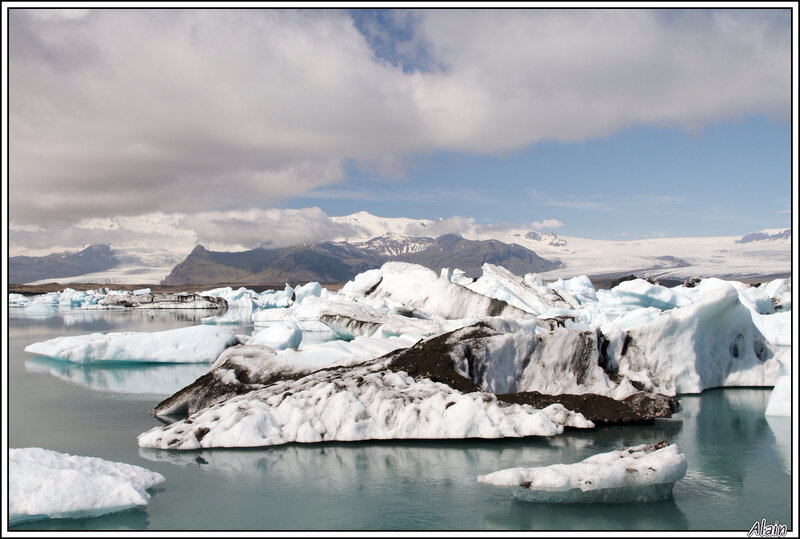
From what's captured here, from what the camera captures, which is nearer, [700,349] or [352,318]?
[700,349]

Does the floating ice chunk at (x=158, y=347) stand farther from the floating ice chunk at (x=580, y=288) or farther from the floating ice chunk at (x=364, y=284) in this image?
the floating ice chunk at (x=580, y=288)

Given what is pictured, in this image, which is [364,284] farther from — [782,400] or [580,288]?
[782,400]

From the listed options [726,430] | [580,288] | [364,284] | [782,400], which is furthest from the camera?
[580,288]

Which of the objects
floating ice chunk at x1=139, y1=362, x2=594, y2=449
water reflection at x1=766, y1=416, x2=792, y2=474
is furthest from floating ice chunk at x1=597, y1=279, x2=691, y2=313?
floating ice chunk at x1=139, y1=362, x2=594, y2=449

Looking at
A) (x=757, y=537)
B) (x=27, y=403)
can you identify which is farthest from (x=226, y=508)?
(x=27, y=403)

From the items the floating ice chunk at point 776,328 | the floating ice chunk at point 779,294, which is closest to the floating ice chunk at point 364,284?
the floating ice chunk at point 776,328

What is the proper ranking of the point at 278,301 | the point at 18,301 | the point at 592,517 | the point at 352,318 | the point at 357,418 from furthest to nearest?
the point at 18,301, the point at 278,301, the point at 352,318, the point at 357,418, the point at 592,517

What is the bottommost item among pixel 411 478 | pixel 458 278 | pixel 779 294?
pixel 411 478

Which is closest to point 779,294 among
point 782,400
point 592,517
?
point 782,400

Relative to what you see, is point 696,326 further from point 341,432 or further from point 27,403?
point 27,403
